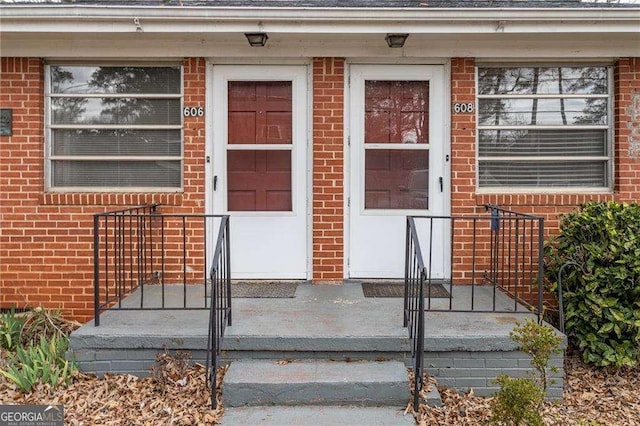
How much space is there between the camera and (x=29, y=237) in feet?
16.7

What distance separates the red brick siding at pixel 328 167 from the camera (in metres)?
5.10

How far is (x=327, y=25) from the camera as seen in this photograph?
458 cm

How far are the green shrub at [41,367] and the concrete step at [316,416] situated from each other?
1283 millimetres

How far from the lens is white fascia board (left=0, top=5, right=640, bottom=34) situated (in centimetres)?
448

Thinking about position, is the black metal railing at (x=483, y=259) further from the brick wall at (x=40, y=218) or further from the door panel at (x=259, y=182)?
the brick wall at (x=40, y=218)

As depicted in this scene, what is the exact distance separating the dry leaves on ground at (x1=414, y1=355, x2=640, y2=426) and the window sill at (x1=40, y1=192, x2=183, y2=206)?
3.16m

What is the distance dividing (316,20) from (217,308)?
8.87 ft

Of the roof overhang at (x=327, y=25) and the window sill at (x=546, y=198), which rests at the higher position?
the roof overhang at (x=327, y=25)

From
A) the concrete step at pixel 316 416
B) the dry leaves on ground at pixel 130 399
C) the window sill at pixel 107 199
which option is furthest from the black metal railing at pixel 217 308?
the window sill at pixel 107 199

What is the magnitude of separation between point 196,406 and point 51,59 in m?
3.86

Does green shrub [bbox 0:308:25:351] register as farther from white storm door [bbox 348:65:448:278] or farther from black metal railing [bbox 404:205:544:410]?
black metal railing [bbox 404:205:544:410]

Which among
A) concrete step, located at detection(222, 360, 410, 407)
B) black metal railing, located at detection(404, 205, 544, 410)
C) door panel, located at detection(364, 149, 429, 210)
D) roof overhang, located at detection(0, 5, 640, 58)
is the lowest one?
concrete step, located at detection(222, 360, 410, 407)

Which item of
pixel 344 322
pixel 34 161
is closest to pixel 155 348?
pixel 344 322

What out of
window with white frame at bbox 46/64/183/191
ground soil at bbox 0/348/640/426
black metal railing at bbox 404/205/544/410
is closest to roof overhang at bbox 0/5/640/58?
window with white frame at bbox 46/64/183/191
